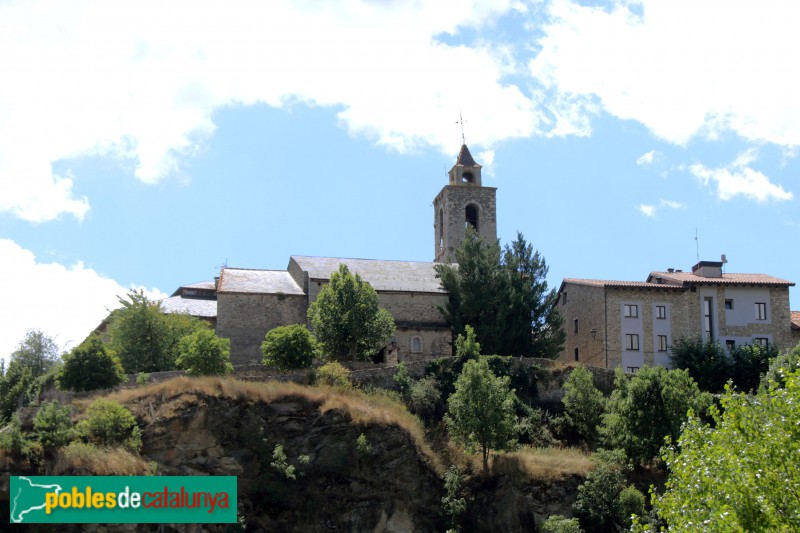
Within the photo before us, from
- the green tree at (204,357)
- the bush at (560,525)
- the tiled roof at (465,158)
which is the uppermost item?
the tiled roof at (465,158)

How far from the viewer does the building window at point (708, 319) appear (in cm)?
5619

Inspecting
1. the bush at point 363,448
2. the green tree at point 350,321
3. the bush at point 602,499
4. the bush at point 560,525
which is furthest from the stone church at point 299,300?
the bush at point 560,525

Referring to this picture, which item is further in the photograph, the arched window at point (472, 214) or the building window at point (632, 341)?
the arched window at point (472, 214)

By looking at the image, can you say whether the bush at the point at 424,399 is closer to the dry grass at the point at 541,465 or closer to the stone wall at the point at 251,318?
the dry grass at the point at 541,465

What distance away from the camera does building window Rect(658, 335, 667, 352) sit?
55.2m

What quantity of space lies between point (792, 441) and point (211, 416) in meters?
24.4

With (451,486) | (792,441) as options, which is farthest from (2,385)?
(792,441)

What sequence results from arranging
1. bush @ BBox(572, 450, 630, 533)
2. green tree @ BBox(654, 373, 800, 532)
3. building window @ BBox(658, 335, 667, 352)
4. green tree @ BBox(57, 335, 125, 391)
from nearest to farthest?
1. green tree @ BBox(654, 373, 800, 532)
2. bush @ BBox(572, 450, 630, 533)
3. green tree @ BBox(57, 335, 125, 391)
4. building window @ BBox(658, 335, 667, 352)

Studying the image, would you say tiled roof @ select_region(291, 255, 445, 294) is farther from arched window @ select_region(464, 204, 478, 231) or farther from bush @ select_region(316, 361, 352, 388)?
bush @ select_region(316, 361, 352, 388)

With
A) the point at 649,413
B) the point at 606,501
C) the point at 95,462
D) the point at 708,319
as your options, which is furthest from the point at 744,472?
the point at 708,319

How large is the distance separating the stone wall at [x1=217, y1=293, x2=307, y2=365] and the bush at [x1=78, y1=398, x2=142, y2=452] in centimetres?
1557

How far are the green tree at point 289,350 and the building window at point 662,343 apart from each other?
1943 cm

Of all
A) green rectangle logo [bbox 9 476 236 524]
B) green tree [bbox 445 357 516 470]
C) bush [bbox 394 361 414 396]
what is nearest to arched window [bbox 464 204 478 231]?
bush [bbox 394 361 414 396]

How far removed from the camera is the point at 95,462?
122 ft
